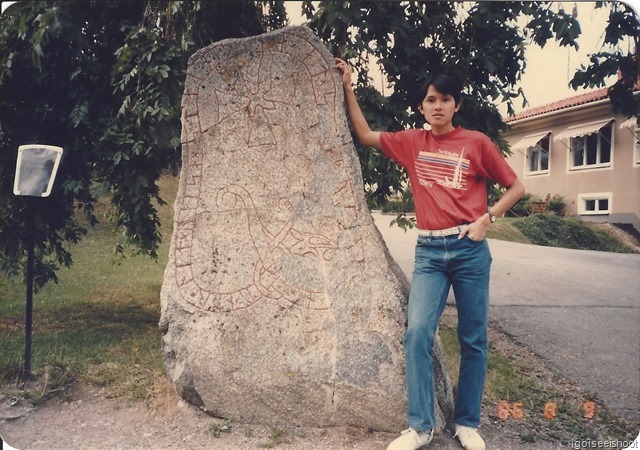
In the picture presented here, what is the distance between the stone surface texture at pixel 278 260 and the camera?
3188 millimetres

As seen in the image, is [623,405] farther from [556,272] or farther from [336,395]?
[336,395]

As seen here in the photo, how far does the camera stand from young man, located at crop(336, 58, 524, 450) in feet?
9.34

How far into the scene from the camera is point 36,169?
399 cm

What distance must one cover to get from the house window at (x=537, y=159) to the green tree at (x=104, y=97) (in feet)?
7.73

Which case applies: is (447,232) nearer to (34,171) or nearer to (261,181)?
(261,181)

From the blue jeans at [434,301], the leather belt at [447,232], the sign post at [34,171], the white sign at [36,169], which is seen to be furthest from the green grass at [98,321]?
the leather belt at [447,232]

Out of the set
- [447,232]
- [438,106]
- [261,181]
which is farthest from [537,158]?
[261,181]

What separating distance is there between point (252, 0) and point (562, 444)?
154 inches

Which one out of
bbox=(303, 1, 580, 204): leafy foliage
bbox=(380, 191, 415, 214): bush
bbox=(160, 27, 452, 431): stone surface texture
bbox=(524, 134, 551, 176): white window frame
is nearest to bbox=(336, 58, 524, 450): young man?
bbox=(160, 27, 452, 431): stone surface texture

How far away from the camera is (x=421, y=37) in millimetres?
4316

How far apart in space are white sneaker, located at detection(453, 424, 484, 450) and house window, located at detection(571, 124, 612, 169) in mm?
2538

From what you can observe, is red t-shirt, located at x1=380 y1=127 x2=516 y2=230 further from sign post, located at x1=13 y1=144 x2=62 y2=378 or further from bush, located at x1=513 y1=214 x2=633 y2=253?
sign post, located at x1=13 y1=144 x2=62 y2=378

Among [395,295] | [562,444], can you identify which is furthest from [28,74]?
[562,444]

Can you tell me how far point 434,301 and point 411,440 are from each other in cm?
71
